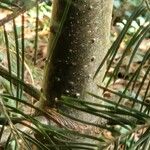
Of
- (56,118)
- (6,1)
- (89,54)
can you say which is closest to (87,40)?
(89,54)

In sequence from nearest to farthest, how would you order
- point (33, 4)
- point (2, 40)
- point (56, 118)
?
point (33, 4) < point (56, 118) < point (2, 40)

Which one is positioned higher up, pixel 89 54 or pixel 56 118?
pixel 89 54

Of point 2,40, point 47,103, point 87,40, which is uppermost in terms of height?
point 2,40

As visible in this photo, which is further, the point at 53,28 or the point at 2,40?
the point at 2,40

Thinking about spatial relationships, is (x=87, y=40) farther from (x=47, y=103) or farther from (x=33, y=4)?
(x=33, y=4)

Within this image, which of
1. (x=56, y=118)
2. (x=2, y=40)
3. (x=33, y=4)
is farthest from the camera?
(x=2, y=40)

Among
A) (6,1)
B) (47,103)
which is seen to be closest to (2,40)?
(47,103)
